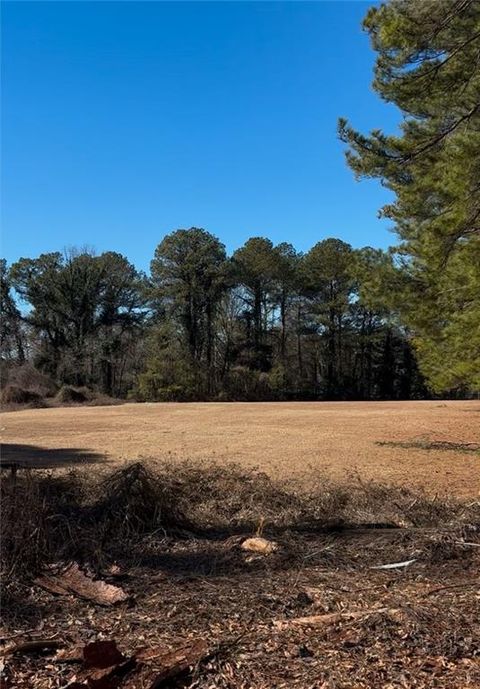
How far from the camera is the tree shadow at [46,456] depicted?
1140cm

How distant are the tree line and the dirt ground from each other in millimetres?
30707

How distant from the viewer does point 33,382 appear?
46.7m

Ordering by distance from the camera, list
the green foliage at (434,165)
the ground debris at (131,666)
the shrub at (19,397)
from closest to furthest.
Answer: the ground debris at (131,666) < the green foliage at (434,165) < the shrub at (19,397)

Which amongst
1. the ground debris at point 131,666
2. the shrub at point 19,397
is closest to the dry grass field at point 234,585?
the ground debris at point 131,666

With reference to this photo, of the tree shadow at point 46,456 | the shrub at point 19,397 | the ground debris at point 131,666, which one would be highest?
the shrub at point 19,397

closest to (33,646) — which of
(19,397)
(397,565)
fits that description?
(397,565)

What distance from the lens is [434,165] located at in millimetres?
10891

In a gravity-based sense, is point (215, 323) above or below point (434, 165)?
above

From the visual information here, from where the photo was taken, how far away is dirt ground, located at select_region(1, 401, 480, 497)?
10.7 metres

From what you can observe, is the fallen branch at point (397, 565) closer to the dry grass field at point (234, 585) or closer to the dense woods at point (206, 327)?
the dry grass field at point (234, 585)

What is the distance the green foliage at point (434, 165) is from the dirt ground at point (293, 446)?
6.49 feet

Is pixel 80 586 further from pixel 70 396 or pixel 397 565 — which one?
pixel 70 396

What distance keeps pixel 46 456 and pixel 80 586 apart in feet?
31.0

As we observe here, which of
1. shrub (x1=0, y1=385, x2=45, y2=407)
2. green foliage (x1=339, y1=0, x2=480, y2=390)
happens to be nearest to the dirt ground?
green foliage (x1=339, y1=0, x2=480, y2=390)
